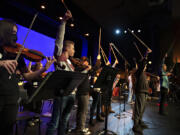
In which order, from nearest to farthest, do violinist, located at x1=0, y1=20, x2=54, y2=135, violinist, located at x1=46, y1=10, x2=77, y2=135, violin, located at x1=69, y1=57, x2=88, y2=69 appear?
violinist, located at x1=0, y1=20, x2=54, y2=135 → violinist, located at x1=46, y1=10, x2=77, y2=135 → violin, located at x1=69, y1=57, x2=88, y2=69

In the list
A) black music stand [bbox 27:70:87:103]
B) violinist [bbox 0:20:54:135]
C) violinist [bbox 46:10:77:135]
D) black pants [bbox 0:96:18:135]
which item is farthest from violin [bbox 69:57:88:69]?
black pants [bbox 0:96:18:135]

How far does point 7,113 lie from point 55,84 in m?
0.52

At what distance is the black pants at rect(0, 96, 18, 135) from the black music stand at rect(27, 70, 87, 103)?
0.68 feet

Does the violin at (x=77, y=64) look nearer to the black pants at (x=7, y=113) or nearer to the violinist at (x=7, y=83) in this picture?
the violinist at (x=7, y=83)

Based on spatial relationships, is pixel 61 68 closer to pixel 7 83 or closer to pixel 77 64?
pixel 77 64

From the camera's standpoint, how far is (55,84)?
1.43 m

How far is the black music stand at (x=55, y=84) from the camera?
1.30 m

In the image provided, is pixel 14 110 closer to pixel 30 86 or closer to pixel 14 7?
pixel 30 86

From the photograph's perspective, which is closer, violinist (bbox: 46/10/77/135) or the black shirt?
the black shirt

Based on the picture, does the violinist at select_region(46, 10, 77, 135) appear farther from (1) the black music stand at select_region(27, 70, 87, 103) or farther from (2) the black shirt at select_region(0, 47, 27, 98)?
(2) the black shirt at select_region(0, 47, 27, 98)

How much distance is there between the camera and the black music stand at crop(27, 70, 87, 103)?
1.30 metres

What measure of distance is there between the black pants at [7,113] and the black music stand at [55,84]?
0.68ft

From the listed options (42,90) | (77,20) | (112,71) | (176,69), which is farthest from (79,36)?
(42,90)

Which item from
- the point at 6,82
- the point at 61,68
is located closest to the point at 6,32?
the point at 6,82
